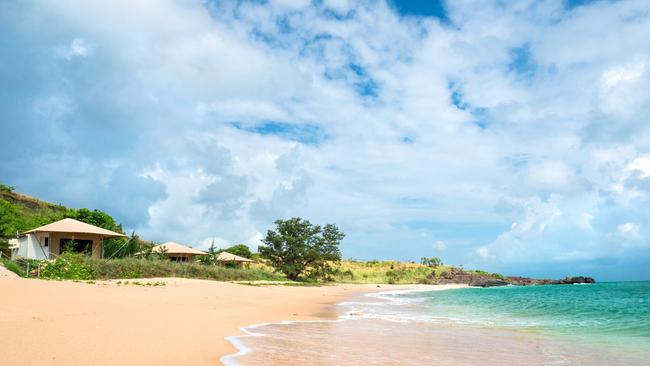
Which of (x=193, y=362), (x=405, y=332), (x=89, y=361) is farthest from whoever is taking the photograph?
(x=405, y=332)

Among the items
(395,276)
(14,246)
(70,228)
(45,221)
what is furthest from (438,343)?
(395,276)

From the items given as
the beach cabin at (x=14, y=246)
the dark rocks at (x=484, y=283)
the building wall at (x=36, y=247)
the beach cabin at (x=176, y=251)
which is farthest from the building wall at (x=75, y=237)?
the dark rocks at (x=484, y=283)

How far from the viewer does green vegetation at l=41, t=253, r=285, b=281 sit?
20750 millimetres

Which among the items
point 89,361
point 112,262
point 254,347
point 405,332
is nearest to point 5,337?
point 89,361

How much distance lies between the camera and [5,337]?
6.72 meters

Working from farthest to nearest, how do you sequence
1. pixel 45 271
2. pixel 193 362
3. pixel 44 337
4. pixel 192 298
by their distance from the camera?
pixel 45 271 → pixel 192 298 → pixel 44 337 → pixel 193 362

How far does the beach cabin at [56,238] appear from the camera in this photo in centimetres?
2817

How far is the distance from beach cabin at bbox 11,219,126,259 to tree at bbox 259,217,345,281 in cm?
1538

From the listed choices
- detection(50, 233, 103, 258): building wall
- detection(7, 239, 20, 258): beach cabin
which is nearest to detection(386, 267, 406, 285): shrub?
detection(50, 233, 103, 258): building wall

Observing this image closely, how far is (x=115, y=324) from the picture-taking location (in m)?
9.00

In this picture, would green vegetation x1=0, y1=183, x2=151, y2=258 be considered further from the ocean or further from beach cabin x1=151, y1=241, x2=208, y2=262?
the ocean

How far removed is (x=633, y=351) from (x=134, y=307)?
39.5ft

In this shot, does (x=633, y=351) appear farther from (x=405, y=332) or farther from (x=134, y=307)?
(x=134, y=307)

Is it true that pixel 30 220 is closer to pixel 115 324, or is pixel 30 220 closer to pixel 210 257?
pixel 210 257
